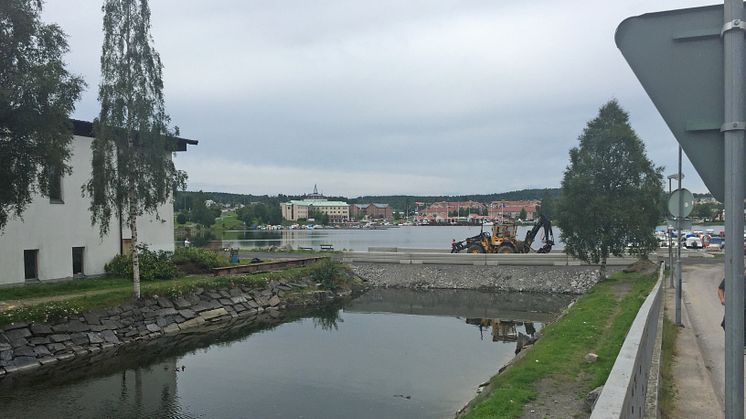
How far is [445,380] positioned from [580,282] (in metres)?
22.6

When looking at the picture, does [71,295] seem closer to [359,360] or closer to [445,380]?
[359,360]

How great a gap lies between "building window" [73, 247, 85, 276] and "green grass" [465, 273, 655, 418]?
2165 centimetres

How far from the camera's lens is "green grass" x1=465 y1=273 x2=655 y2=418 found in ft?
32.7

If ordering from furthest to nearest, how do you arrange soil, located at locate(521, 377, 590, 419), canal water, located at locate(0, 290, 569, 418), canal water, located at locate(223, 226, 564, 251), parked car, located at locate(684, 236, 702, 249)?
canal water, located at locate(223, 226, 564, 251), parked car, located at locate(684, 236, 702, 249), canal water, located at locate(0, 290, 569, 418), soil, located at locate(521, 377, 590, 419)

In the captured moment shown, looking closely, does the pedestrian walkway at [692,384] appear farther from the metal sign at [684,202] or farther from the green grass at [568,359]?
the metal sign at [684,202]

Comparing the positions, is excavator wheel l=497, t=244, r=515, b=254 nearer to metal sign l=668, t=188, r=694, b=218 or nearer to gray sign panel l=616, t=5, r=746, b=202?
metal sign l=668, t=188, r=694, b=218

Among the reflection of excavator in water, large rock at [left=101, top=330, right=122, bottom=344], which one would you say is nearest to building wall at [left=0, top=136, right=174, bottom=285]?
large rock at [left=101, top=330, right=122, bottom=344]

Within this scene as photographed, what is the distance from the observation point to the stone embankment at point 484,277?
1409 inches

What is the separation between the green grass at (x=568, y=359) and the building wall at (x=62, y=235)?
2084 cm

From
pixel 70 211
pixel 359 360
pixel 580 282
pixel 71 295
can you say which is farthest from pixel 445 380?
pixel 580 282

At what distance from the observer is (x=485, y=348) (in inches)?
819

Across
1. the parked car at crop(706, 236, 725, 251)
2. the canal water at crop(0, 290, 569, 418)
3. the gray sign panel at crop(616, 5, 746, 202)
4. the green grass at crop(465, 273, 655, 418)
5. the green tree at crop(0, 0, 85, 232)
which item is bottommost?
the canal water at crop(0, 290, 569, 418)

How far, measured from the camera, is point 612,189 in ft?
94.9

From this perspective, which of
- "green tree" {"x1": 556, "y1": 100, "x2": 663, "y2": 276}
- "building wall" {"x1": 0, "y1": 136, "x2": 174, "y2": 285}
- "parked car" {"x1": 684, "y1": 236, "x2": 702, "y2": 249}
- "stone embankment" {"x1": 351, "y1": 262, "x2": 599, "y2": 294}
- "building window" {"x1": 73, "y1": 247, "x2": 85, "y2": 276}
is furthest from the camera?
"parked car" {"x1": 684, "y1": 236, "x2": 702, "y2": 249}
